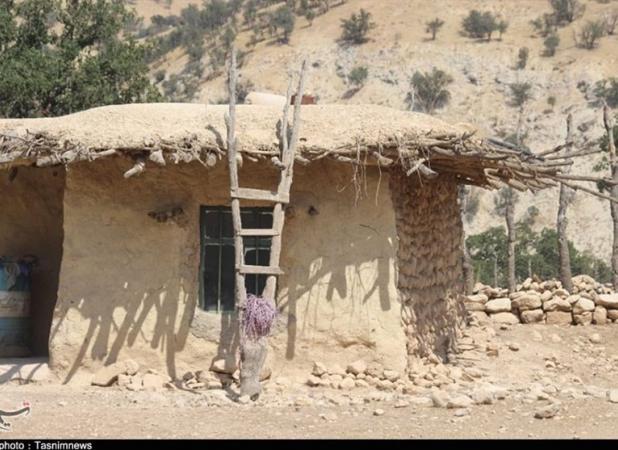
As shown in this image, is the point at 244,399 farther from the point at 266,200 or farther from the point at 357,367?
the point at 266,200

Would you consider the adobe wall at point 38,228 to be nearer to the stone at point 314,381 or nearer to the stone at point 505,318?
the stone at point 314,381

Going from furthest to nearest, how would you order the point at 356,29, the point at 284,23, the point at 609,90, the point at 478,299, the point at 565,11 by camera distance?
the point at 284,23 < the point at 565,11 < the point at 356,29 < the point at 609,90 < the point at 478,299

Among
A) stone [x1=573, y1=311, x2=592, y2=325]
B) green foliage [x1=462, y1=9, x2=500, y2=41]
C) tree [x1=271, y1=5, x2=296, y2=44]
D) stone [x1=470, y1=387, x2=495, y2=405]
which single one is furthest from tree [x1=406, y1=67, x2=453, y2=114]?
stone [x1=470, y1=387, x2=495, y2=405]

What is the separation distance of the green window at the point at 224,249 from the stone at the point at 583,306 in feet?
18.1

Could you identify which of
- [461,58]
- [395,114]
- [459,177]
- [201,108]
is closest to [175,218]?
[201,108]

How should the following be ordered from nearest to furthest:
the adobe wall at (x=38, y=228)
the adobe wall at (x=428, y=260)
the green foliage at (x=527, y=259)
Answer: the adobe wall at (x=428, y=260) < the adobe wall at (x=38, y=228) < the green foliage at (x=527, y=259)

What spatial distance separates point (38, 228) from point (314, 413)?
5096mm

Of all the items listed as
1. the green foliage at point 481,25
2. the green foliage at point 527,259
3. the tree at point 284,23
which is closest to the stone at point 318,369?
the green foliage at point 527,259

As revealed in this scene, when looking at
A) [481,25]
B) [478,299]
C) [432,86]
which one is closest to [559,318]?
[478,299]

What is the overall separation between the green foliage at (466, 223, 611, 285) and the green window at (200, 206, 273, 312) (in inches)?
624

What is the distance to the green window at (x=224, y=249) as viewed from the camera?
31.8 feet

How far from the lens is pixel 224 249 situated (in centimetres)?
973

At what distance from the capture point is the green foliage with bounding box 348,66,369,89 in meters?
39.5

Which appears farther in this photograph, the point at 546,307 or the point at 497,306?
the point at 497,306
